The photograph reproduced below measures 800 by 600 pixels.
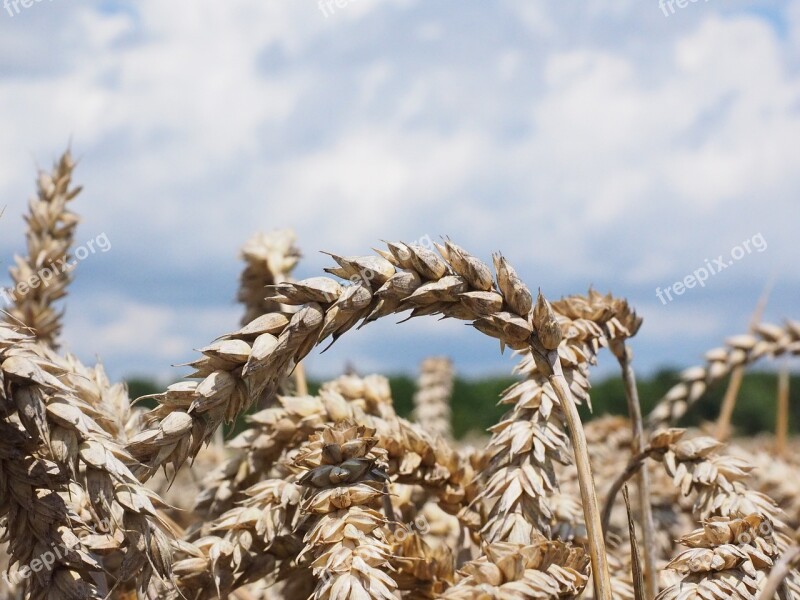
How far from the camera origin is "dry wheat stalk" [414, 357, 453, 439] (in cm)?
673

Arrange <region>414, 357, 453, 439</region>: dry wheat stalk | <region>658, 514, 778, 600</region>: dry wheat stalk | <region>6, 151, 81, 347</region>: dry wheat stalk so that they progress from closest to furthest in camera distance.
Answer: <region>658, 514, 778, 600</region>: dry wheat stalk, <region>6, 151, 81, 347</region>: dry wheat stalk, <region>414, 357, 453, 439</region>: dry wheat stalk

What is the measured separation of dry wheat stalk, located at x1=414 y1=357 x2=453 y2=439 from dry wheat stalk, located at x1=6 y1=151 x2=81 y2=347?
3763 mm

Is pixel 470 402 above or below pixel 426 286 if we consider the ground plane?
above

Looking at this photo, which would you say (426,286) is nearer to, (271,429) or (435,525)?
(271,429)

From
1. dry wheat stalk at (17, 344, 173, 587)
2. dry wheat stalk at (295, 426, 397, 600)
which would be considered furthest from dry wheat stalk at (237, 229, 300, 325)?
dry wheat stalk at (17, 344, 173, 587)

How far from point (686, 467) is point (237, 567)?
3.66 feet

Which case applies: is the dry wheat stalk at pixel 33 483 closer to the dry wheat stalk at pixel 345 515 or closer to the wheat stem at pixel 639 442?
the dry wheat stalk at pixel 345 515

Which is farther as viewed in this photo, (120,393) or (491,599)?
(120,393)

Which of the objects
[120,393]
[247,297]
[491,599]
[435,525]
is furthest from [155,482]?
[491,599]

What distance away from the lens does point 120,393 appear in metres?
2.26

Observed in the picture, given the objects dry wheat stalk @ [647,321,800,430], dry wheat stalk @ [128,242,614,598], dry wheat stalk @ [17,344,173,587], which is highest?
dry wheat stalk @ [647,321,800,430]

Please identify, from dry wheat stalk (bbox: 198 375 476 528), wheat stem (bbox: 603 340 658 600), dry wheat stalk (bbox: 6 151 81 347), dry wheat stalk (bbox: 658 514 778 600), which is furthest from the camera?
dry wheat stalk (bbox: 6 151 81 347)

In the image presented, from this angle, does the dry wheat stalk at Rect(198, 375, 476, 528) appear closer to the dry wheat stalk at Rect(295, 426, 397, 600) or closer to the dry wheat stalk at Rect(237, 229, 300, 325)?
the dry wheat stalk at Rect(295, 426, 397, 600)

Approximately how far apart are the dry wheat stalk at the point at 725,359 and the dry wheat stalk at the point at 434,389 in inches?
127
